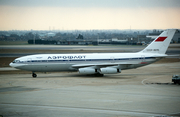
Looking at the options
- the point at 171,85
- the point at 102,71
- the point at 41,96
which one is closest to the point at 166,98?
the point at 171,85

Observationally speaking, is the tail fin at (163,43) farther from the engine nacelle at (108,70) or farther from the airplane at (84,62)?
the engine nacelle at (108,70)

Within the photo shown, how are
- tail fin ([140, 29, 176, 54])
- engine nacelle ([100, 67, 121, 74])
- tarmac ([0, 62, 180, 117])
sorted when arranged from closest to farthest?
tarmac ([0, 62, 180, 117])
engine nacelle ([100, 67, 121, 74])
tail fin ([140, 29, 176, 54])

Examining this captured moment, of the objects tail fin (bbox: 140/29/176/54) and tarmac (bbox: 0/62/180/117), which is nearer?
tarmac (bbox: 0/62/180/117)

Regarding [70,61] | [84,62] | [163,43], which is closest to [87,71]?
[84,62]

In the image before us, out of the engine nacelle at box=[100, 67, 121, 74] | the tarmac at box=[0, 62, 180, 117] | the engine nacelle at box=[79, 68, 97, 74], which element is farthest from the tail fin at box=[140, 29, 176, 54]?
the tarmac at box=[0, 62, 180, 117]

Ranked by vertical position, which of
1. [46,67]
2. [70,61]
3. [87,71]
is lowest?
[87,71]

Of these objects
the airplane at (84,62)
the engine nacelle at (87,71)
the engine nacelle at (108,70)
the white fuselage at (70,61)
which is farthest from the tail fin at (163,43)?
the engine nacelle at (87,71)

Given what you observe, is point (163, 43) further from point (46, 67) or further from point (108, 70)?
point (46, 67)

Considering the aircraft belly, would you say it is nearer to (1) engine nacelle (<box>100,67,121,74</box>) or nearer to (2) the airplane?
(2) the airplane

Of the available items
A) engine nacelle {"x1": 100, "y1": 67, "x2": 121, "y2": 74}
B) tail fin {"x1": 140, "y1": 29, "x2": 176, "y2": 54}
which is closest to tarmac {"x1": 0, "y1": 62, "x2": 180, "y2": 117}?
engine nacelle {"x1": 100, "y1": 67, "x2": 121, "y2": 74}

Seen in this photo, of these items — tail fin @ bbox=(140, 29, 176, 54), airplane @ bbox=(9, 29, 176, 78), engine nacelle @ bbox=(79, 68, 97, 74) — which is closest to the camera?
engine nacelle @ bbox=(79, 68, 97, 74)

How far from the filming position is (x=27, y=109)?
21.8 metres

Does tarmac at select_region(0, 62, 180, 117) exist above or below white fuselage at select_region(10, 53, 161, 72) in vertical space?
below

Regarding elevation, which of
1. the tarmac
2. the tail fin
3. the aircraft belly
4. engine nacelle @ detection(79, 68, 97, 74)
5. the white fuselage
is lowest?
the tarmac
